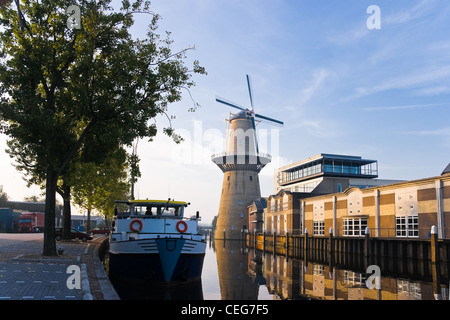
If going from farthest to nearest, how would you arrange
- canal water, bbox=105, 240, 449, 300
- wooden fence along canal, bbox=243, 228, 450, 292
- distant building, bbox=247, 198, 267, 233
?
distant building, bbox=247, 198, 267, 233
wooden fence along canal, bbox=243, 228, 450, 292
canal water, bbox=105, 240, 449, 300

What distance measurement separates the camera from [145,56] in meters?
25.4

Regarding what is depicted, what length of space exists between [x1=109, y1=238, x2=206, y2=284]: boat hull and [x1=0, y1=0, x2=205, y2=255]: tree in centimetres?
628

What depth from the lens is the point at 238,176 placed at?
9181 cm

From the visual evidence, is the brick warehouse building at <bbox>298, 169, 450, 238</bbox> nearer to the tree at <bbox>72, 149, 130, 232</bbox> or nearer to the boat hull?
the boat hull

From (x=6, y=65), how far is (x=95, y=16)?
5.96 metres

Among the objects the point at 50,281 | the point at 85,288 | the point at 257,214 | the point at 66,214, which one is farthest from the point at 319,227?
the point at 85,288

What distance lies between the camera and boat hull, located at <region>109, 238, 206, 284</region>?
19734 millimetres

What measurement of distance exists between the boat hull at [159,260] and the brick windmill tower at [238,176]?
70.1 metres

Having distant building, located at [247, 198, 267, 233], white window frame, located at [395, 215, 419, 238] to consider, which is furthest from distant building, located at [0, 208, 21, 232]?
white window frame, located at [395, 215, 419, 238]

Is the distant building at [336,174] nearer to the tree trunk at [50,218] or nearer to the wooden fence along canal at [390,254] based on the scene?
the wooden fence along canal at [390,254]

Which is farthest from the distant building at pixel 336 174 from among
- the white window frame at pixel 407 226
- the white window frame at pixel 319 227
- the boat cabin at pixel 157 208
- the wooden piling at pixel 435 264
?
the boat cabin at pixel 157 208

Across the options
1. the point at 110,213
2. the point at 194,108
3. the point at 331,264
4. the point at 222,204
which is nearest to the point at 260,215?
the point at 222,204
